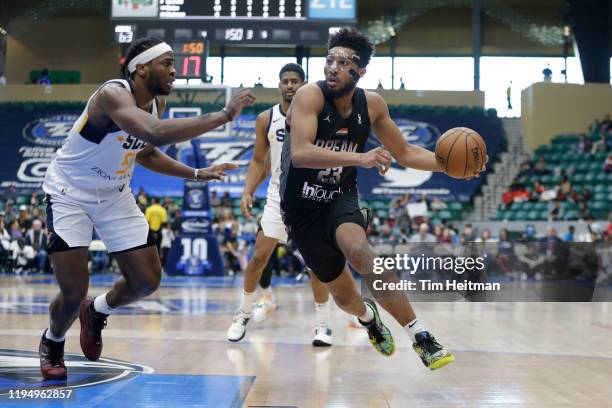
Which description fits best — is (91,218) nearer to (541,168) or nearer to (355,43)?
(355,43)

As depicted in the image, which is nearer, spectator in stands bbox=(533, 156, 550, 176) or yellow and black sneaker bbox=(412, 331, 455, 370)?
yellow and black sneaker bbox=(412, 331, 455, 370)

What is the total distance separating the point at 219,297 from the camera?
10445mm

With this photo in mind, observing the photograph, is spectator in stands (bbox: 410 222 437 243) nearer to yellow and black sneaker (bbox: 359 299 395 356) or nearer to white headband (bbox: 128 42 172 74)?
yellow and black sneaker (bbox: 359 299 395 356)

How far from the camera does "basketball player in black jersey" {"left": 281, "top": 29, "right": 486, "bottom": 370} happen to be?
→ 14.1 ft

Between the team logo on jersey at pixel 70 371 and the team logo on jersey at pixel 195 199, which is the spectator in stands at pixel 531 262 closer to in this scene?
the team logo on jersey at pixel 195 199

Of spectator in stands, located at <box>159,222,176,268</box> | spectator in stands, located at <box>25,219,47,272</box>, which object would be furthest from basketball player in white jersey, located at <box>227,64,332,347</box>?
spectator in stands, located at <box>25,219,47,272</box>

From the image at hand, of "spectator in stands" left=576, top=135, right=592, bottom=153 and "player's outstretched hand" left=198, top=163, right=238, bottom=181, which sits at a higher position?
"spectator in stands" left=576, top=135, right=592, bottom=153

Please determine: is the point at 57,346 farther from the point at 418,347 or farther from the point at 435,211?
the point at 435,211

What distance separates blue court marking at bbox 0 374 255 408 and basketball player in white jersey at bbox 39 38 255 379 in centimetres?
44

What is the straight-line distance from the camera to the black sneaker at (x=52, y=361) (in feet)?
14.1

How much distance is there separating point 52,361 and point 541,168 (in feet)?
62.2

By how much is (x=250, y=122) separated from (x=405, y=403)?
20.5 m

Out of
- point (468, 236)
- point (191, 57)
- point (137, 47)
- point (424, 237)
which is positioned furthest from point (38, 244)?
point (137, 47)

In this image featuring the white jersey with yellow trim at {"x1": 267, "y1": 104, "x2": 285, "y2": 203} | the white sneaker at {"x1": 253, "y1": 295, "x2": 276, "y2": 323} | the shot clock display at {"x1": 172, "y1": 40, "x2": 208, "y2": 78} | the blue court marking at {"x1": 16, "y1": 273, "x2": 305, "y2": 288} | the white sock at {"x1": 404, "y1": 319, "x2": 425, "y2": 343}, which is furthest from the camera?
the shot clock display at {"x1": 172, "y1": 40, "x2": 208, "y2": 78}
